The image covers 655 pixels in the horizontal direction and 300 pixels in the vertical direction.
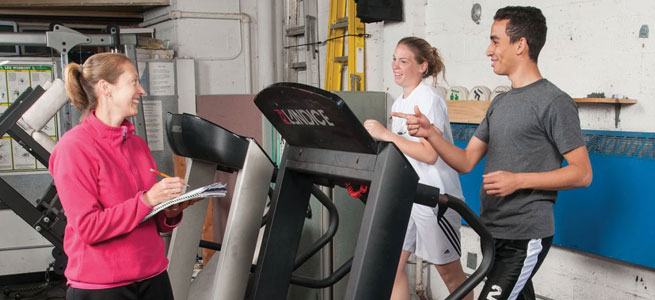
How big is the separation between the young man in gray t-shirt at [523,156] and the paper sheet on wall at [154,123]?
397 cm

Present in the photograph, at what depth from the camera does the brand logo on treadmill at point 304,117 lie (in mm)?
1645

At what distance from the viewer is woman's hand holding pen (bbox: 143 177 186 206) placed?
1.81 meters

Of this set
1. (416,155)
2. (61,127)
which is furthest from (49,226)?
(416,155)

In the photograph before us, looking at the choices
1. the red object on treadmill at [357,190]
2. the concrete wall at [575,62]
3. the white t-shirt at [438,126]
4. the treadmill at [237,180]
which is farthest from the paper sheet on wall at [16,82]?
the red object on treadmill at [357,190]

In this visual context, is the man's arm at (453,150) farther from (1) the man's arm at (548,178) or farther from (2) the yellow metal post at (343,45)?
(2) the yellow metal post at (343,45)

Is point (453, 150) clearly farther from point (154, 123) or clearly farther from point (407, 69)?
point (154, 123)

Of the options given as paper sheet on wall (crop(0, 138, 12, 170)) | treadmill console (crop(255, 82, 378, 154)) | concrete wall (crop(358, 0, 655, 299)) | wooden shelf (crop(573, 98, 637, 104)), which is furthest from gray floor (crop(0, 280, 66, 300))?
wooden shelf (crop(573, 98, 637, 104))

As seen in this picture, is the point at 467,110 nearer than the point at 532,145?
No

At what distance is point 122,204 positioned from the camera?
1.83m

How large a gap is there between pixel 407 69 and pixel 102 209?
1.60 meters

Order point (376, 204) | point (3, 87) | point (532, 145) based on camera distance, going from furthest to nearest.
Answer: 1. point (3, 87)
2. point (532, 145)
3. point (376, 204)

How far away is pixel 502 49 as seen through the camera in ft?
6.94

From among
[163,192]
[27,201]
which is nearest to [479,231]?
Answer: [163,192]

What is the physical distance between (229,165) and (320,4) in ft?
12.3
